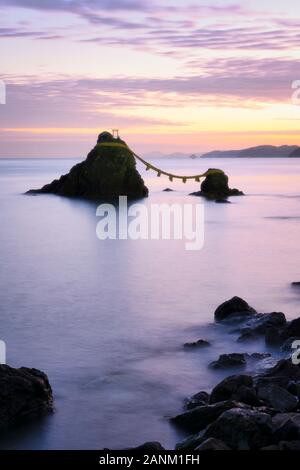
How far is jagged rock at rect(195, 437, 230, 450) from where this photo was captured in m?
8.16

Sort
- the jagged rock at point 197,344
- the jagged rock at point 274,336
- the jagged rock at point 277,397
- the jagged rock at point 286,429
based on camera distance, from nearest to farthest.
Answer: the jagged rock at point 286,429, the jagged rock at point 277,397, the jagged rock at point 274,336, the jagged rock at point 197,344

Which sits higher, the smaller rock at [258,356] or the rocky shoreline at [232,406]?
the smaller rock at [258,356]

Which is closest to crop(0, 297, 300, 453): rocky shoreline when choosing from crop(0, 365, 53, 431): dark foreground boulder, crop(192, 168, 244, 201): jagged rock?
crop(0, 365, 53, 431): dark foreground boulder

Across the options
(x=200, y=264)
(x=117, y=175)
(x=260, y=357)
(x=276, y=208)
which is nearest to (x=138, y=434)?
(x=260, y=357)

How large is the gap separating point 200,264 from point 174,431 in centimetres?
1606

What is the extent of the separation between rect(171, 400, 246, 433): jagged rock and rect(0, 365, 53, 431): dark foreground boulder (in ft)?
6.45

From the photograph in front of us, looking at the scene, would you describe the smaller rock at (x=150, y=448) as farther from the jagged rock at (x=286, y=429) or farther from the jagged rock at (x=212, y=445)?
the jagged rock at (x=286, y=429)

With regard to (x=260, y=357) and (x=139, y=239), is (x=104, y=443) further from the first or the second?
(x=139, y=239)

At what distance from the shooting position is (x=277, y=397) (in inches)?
399

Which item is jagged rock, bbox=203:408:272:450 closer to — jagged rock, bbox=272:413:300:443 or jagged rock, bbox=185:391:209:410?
jagged rock, bbox=272:413:300:443

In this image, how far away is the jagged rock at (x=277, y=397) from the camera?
32.7ft

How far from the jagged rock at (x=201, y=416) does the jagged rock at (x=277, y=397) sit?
70 cm

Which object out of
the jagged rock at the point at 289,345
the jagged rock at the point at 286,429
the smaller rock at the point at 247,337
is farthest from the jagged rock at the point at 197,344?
the jagged rock at the point at 286,429

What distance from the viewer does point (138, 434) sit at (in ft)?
32.5
